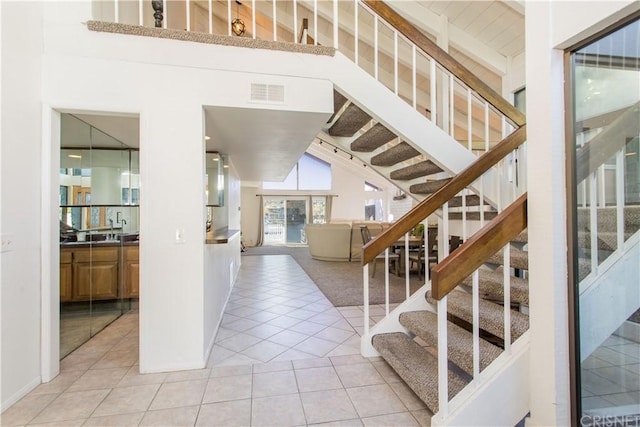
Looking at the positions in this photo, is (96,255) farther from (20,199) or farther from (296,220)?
(296,220)

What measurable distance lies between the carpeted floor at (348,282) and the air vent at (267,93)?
257 centimetres

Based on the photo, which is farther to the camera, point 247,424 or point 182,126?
point 182,126

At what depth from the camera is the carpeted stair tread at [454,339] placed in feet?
5.55

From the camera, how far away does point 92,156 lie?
3.10 m

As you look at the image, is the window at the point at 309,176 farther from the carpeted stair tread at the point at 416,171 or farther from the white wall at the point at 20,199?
the white wall at the point at 20,199

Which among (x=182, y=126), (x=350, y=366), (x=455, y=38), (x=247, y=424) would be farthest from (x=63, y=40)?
(x=455, y=38)

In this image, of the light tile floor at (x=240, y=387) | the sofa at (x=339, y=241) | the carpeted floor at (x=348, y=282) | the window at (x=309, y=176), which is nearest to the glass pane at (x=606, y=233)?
the light tile floor at (x=240, y=387)

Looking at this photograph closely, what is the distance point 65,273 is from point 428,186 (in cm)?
351

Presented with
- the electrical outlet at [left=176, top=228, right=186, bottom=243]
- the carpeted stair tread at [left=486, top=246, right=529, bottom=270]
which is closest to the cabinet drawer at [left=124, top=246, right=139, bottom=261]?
the electrical outlet at [left=176, top=228, right=186, bottom=243]

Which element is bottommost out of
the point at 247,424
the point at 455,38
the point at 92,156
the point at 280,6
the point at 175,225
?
the point at 247,424

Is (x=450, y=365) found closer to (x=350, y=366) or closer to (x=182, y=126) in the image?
(x=350, y=366)

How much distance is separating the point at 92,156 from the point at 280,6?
4.07 metres

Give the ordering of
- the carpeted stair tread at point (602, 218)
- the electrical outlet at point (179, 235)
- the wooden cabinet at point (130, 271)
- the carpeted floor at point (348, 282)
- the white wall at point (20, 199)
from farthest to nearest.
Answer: the carpeted floor at point (348, 282)
the wooden cabinet at point (130, 271)
the electrical outlet at point (179, 235)
the white wall at point (20, 199)
the carpeted stair tread at point (602, 218)

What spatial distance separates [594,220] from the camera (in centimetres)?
143
